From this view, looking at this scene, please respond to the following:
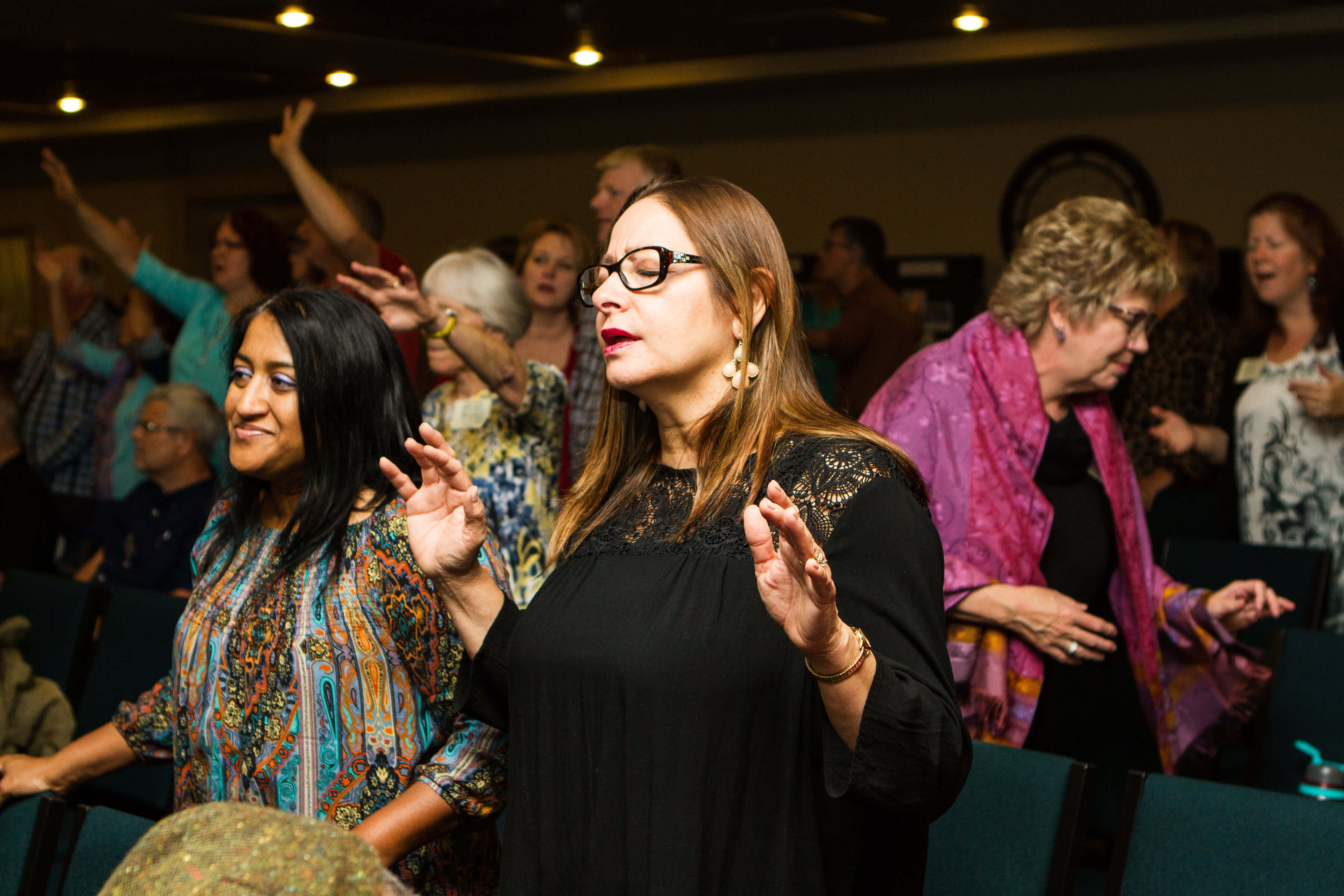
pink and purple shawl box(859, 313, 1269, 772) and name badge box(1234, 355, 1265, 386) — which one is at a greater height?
name badge box(1234, 355, 1265, 386)

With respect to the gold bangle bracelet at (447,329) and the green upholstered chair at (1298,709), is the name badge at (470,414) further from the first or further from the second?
the green upholstered chair at (1298,709)

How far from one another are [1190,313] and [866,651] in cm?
336

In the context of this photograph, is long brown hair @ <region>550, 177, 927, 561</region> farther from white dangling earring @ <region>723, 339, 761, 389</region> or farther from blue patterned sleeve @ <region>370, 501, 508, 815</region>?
blue patterned sleeve @ <region>370, 501, 508, 815</region>

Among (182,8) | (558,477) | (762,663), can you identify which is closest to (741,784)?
(762,663)

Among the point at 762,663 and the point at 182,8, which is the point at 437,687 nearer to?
the point at 762,663

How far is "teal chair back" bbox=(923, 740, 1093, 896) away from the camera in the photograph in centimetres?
171

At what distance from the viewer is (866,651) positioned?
1.16 m

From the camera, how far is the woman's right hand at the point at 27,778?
191 cm

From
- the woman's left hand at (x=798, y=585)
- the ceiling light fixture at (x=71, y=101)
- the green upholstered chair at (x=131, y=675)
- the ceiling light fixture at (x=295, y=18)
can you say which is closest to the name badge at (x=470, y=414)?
the green upholstered chair at (x=131, y=675)

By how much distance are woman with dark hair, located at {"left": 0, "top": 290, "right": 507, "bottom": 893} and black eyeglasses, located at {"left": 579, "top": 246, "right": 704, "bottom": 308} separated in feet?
1.18

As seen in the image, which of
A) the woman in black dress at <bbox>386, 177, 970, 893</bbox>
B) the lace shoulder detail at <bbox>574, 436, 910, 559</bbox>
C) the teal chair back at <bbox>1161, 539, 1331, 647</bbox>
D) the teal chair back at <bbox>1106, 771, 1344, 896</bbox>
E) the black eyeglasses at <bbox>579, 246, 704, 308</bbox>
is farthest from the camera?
the teal chair back at <bbox>1161, 539, 1331, 647</bbox>

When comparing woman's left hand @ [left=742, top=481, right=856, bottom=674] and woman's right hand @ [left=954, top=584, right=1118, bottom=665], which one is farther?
woman's right hand @ [left=954, top=584, right=1118, bottom=665]

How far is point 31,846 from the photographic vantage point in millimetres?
1738

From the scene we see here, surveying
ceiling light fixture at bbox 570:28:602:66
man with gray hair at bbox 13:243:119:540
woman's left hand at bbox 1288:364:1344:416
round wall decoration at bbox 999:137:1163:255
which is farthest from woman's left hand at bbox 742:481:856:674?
round wall decoration at bbox 999:137:1163:255
